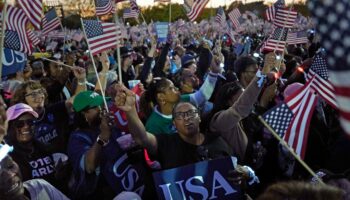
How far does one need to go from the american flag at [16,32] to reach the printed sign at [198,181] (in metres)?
4.49

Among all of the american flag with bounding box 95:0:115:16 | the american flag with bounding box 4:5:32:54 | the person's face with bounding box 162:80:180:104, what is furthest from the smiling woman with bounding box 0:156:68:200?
the american flag with bounding box 95:0:115:16

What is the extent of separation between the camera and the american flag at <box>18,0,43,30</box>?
7.39 meters

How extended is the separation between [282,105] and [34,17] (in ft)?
16.5

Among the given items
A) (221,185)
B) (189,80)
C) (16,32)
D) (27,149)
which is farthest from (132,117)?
(16,32)

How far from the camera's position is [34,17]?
295 inches

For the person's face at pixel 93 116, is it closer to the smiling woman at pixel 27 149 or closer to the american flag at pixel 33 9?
the smiling woman at pixel 27 149

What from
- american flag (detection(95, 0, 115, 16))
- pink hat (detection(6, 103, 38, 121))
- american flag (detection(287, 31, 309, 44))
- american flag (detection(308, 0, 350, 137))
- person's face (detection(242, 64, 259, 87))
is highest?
american flag (detection(308, 0, 350, 137))

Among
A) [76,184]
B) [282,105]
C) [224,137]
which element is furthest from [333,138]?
[76,184]

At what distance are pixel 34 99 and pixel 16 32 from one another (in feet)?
9.39

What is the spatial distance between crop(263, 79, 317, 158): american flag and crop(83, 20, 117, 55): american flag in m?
2.85

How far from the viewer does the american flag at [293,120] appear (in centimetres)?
340

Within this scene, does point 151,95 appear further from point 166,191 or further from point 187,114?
point 166,191

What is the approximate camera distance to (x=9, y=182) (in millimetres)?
2951

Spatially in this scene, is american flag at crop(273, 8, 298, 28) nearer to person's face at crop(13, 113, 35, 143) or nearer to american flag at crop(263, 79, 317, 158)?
american flag at crop(263, 79, 317, 158)
